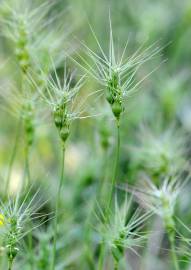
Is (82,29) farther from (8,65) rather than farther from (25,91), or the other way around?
(25,91)

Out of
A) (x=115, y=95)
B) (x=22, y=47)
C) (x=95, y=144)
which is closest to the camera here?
(x=115, y=95)

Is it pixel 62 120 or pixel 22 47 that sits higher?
pixel 22 47

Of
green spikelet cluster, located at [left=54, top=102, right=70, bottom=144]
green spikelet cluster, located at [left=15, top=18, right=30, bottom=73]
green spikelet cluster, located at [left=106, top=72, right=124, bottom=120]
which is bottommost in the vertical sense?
green spikelet cluster, located at [left=54, top=102, right=70, bottom=144]

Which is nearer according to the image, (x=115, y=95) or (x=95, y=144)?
(x=115, y=95)

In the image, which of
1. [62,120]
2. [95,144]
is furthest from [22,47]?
[95,144]

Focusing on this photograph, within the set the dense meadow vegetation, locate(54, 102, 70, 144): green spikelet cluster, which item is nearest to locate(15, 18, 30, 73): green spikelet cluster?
the dense meadow vegetation

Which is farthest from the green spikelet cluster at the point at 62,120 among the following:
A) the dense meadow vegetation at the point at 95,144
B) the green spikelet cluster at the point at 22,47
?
the green spikelet cluster at the point at 22,47

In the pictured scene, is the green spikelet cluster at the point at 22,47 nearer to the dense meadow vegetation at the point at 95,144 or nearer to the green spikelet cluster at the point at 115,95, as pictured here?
the dense meadow vegetation at the point at 95,144

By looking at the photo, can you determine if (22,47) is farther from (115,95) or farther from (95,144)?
(95,144)

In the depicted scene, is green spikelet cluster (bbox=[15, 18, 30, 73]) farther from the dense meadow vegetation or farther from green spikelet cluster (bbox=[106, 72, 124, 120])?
green spikelet cluster (bbox=[106, 72, 124, 120])
